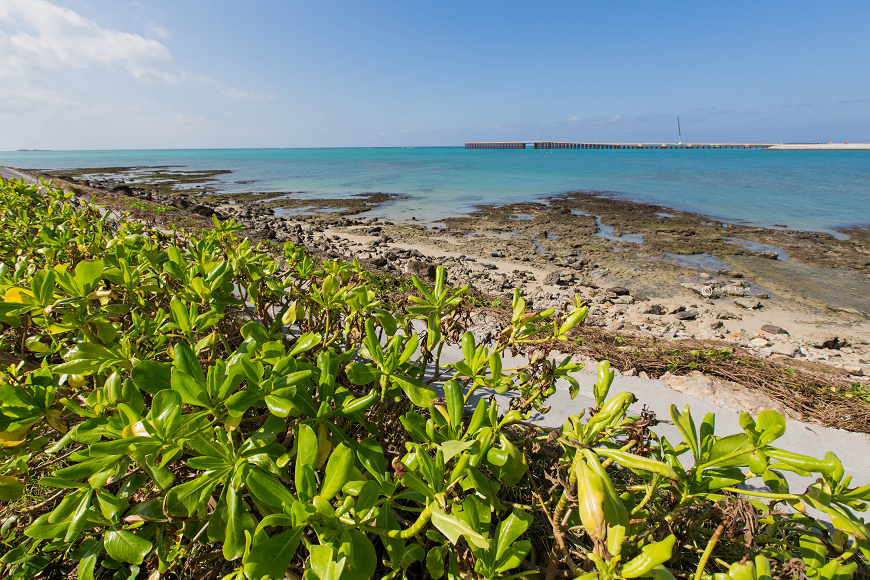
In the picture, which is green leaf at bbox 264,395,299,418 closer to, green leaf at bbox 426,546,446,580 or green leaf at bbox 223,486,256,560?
green leaf at bbox 223,486,256,560

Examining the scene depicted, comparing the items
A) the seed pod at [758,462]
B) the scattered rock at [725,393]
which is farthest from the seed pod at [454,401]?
the scattered rock at [725,393]

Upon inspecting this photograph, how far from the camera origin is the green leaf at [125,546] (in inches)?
31.0

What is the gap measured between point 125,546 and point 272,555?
400 mm

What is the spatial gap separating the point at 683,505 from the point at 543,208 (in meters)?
16.4

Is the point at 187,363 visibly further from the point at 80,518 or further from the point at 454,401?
the point at 454,401

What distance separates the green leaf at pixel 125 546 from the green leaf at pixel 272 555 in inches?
12.3

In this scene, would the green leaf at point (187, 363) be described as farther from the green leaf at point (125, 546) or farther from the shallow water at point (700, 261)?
the shallow water at point (700, 261)

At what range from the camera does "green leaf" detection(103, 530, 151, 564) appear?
0.79 metres

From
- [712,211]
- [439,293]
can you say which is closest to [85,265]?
[439,293]

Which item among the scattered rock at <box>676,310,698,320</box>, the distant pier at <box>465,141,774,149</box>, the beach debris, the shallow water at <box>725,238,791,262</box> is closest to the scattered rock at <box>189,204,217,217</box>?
the scattered rock at <box>676,310,698,320</box>

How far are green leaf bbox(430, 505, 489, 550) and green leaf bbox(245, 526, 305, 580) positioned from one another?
0.23 metres

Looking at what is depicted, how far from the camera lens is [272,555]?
0.65 m

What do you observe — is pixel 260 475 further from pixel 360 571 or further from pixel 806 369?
pixel 806 369

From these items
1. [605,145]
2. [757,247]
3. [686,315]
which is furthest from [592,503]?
[605,145]
